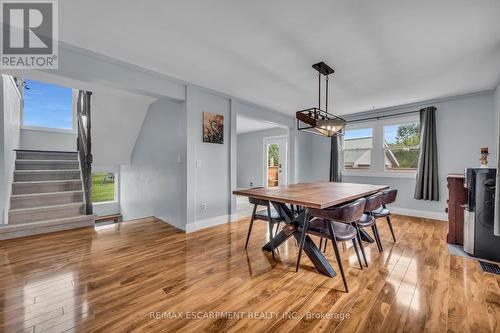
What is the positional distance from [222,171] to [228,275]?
208 centimetres

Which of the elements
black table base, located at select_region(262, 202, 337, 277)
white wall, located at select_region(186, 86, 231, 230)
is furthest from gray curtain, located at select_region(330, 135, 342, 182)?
black table base, located at select_region(262, 202, 337, 277)

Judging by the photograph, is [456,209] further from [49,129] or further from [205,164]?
[49,129]

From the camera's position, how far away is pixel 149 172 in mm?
4363

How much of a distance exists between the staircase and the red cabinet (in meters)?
5.32

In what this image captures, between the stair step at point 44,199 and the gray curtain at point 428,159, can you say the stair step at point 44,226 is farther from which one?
the gray curtain at point 428,159

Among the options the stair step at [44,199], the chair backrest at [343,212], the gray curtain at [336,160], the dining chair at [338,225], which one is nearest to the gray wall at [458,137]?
the gray curtain at [336,160]

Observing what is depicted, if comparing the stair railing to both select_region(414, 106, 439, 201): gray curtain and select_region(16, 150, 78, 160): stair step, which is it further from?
select_region(414, 106, 439, 201): gray curtain

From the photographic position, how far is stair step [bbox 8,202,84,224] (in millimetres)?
3051

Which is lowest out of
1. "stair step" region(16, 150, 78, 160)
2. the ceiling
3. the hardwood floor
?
the hardwood floor

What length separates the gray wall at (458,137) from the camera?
3.62m

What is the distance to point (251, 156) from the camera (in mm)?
7836

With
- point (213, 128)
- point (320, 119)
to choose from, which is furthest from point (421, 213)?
point (213, 128)

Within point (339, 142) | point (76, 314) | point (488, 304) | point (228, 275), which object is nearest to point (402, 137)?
point (339, 142)

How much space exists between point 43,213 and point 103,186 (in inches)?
97.3
